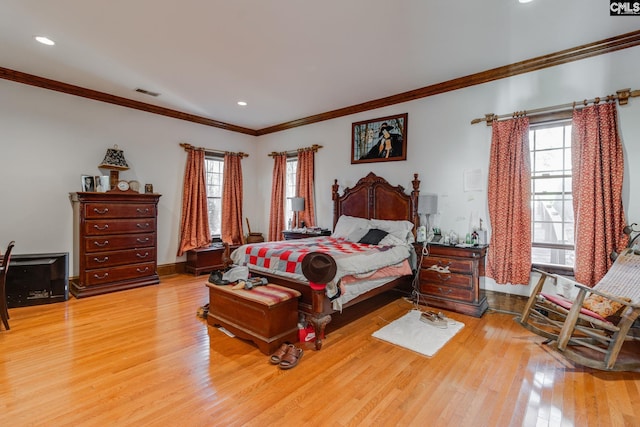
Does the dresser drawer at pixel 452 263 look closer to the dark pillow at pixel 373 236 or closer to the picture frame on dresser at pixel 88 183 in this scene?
the dark pillow at pixel 373 236

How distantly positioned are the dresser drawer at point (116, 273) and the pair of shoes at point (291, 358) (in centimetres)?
335

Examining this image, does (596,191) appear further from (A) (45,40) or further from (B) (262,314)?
(A) (45,40)

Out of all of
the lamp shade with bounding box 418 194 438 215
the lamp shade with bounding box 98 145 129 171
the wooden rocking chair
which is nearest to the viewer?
the wooden rocking chair

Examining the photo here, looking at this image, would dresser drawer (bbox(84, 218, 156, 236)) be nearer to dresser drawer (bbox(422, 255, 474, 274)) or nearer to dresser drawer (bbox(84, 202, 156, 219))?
dresser drawer (bbox(84, 202, 156, 219))

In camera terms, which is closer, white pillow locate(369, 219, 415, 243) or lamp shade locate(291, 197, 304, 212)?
white pillow locate(369, 219, 415, 243)

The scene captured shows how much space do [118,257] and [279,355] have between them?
3.40 meters

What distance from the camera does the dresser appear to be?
4.30 meters

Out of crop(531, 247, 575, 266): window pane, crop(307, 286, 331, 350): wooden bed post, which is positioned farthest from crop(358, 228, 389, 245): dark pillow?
crop(531, 247, 575, 266): window pane

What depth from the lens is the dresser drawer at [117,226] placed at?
14.2ft

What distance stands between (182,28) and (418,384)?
370 centimetres

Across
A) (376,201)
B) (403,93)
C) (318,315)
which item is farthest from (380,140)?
(318,315)

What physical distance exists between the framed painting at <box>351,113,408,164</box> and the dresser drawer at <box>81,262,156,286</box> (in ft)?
12.4

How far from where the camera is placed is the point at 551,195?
362 cm

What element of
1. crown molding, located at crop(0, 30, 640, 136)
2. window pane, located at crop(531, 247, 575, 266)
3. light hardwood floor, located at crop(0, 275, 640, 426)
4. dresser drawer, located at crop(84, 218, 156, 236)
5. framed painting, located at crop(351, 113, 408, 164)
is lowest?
light hardwood floor, located at crop(0, 275, 640, 426)
